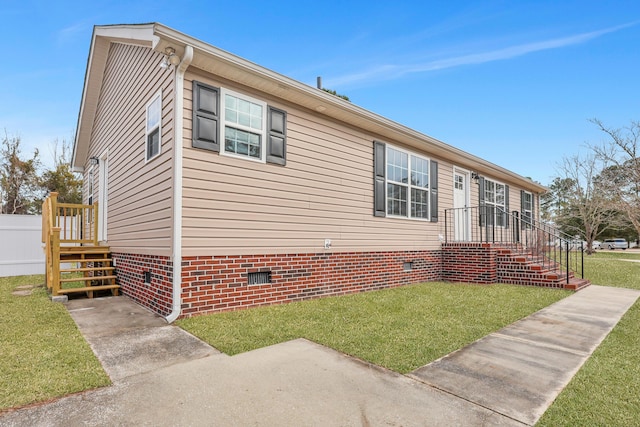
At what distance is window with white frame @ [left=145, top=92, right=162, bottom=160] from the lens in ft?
17.5

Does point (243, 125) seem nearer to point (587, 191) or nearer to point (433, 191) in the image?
point (433, 191)

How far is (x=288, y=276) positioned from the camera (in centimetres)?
588

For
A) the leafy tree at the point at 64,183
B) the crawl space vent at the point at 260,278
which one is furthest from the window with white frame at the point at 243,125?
the leafy tree at the point at 64,183

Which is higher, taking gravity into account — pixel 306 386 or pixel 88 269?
pixel 88 269

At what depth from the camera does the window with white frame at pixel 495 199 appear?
37.5 ft

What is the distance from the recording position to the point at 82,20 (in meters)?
12.5

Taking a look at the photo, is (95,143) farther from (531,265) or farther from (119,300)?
(531,265)

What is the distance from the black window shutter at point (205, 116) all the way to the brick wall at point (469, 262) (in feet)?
21.8

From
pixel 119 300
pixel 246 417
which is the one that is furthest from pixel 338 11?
pixel 246 417

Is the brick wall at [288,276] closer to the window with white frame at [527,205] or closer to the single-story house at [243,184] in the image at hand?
the single-story house at [243,184]

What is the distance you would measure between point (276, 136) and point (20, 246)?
9653 millimetres

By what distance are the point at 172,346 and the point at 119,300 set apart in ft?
10.7

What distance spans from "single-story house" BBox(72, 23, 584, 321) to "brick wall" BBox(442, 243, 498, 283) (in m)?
0.04

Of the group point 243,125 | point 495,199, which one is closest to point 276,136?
point 243,125
